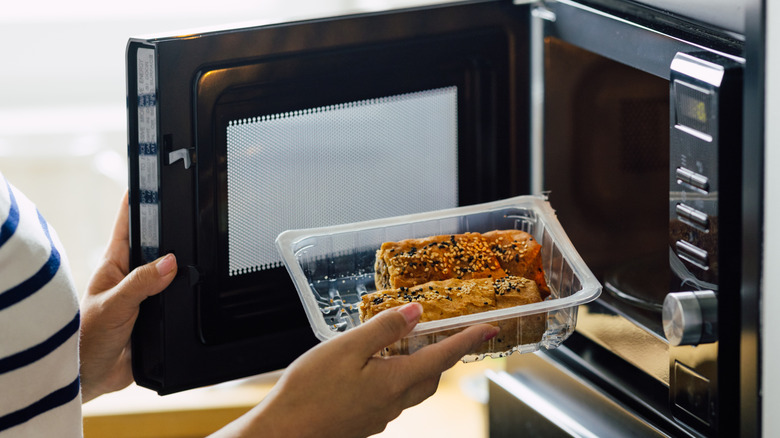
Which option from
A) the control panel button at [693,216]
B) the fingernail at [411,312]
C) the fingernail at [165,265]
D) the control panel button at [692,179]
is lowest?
the fingernail at [411,312]

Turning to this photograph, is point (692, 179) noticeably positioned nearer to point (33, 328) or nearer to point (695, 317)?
point (695, 317)

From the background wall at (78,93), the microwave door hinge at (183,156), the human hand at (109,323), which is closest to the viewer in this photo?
the microwave door hinge at (183,156)

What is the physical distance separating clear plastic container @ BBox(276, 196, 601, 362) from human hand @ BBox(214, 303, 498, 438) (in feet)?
0.13

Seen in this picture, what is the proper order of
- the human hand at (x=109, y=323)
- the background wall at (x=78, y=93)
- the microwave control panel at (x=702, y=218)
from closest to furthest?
the microwave control panel at (x=702, y=218) → the human hand at (x=109, y=323) → the background wall at (x=78, y=93)

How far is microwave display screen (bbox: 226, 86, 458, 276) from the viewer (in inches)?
33.8

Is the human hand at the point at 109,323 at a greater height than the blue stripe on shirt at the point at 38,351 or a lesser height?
lesser

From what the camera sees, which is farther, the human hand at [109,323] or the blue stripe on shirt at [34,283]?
the human hand at [109,323]

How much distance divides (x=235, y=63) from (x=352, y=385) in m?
0.31

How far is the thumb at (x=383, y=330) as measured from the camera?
28.4 inches

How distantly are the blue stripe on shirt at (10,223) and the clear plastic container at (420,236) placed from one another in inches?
9.8

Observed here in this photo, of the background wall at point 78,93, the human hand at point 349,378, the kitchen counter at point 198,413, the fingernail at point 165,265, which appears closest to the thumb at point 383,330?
the human hand at point 349,378

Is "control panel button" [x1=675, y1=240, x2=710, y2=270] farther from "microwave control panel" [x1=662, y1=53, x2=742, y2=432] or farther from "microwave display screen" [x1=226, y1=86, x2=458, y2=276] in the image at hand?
"microwave display screen" [x1=226, y1=86, x2=458, y2=276]

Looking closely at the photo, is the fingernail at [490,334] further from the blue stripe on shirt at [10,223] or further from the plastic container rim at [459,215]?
the blue stripe on shirt at [10,223]

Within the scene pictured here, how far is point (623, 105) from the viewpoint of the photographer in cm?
93
